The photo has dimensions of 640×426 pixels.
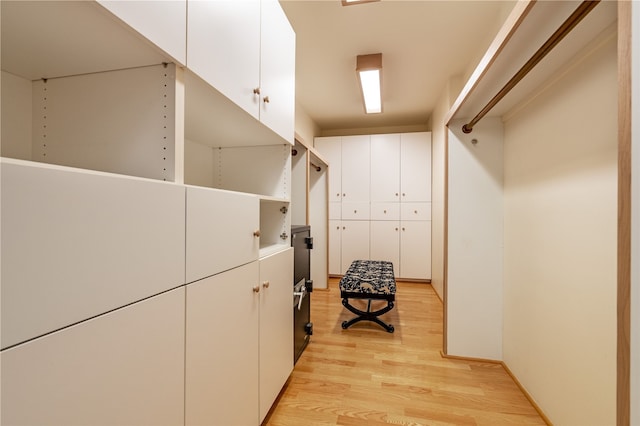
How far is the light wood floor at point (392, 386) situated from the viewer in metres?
1.46

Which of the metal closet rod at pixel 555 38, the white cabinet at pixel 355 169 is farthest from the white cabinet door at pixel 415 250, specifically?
the metal closet rod at pixel 555 38

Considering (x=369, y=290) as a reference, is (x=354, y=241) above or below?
above

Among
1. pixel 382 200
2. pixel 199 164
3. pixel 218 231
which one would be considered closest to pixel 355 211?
pixel 382 200

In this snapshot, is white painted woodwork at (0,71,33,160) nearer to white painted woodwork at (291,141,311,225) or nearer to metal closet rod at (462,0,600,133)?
metal closet rod at (462,0,600,133)

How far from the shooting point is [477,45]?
2.46m

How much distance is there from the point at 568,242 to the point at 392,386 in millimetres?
1284

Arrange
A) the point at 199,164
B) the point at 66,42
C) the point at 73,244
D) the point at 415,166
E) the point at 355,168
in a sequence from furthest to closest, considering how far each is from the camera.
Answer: the point at 355,168 → the point at 415,166 → the point at 199,164 → the point at 66,42 → the point at 73,244

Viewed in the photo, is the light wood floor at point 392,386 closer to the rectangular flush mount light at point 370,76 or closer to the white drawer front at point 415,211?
the white drawer front at point 415,211

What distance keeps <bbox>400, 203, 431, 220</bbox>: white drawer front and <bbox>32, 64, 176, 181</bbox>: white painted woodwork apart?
3839mm

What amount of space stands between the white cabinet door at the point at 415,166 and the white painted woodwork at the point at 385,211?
0.60ft

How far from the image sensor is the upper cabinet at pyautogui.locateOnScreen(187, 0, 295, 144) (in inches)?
32.6

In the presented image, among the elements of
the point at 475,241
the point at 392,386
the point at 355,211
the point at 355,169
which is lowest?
the point at 392,386

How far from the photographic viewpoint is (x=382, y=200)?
4.25 metres

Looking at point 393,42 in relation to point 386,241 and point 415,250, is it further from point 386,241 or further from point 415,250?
point 415,250
